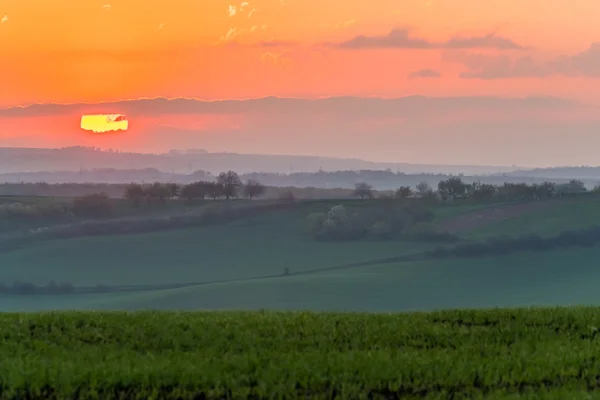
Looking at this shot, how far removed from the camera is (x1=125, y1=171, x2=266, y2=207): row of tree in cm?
5050

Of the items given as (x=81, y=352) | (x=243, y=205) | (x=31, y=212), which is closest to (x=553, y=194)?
(x=243, y=205)

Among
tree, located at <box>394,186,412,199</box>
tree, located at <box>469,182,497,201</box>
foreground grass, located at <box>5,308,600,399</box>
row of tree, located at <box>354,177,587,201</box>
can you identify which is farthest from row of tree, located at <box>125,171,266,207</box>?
foreground grass, located at <box>5,308,600,399</box>

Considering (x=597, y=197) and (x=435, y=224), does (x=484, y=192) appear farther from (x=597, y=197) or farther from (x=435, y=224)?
(x=597, y=197)

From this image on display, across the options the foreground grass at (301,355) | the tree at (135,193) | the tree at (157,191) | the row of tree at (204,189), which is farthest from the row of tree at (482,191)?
the foreground grass at (301,355)

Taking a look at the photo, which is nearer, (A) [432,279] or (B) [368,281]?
(B) [368,281]

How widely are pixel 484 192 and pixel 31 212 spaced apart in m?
28.4

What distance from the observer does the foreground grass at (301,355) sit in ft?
27.2

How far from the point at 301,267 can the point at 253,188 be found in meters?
5.87

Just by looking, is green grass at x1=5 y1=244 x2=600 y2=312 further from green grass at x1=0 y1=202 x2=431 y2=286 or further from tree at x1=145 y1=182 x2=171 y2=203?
tree at x1=145 y1=182 x2=171 y2=203

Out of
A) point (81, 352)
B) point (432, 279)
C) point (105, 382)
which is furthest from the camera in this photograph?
point (432, 279)

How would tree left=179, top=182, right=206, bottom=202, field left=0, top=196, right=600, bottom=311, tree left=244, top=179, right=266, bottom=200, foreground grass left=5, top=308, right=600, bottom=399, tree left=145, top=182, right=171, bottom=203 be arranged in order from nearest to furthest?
foreground grass left=5, top=308, right=600, bottom=399 → field left=0, top=196, right=600, bottom=311 → tree left=179, top=182, right=206, bottom=202 → tree left=145, top=182, right=171, bottom=203 → tree left=244, top=179, right=266, bottom=200

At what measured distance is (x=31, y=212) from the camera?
54344 millimetres

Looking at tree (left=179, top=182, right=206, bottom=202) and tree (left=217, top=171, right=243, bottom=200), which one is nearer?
tree (left=217, top=171, right=243, bottom=200)

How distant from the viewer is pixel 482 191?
4759 centimetres
